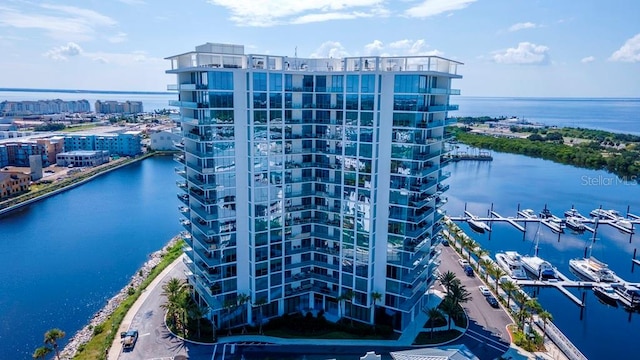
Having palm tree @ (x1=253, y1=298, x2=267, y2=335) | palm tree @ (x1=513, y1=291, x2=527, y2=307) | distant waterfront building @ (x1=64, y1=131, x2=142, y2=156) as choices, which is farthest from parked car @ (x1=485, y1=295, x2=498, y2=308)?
distant waterfront building @ (x1=64, y1=131, x2=142, y2=156)

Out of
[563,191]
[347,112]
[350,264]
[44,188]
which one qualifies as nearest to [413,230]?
[350,264]

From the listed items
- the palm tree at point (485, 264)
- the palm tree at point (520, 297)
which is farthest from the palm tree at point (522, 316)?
the palm tree at point (485, 264)

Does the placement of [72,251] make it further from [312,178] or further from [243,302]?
[312,178]

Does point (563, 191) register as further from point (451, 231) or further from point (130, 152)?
point (130, 152)

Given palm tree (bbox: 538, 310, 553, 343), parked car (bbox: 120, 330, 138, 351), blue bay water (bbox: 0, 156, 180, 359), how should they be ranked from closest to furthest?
parked car (bbox: 120, 330, 138, 351), palm tree (bbox: 538, 310, 553, 343), blue bay water (bbox: 0, 156, 180, 359)

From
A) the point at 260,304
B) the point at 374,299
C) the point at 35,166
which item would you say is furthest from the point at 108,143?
the point at 374,299

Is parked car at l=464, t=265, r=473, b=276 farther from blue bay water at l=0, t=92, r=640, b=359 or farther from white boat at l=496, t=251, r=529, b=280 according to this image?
blue bay water at l=0, t=92, r=640, b=359

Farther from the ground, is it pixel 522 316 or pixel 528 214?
pixel 522 316
